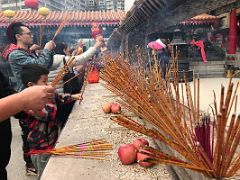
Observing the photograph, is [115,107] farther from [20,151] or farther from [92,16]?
[92,16]

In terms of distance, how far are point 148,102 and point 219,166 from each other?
0.67 m

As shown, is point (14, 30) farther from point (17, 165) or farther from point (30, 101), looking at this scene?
point (30, 101)

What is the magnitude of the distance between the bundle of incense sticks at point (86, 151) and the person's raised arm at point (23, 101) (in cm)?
121

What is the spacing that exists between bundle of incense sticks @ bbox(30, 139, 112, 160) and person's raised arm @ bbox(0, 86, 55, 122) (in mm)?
1213

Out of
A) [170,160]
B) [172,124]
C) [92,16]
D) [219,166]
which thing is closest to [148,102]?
[172,124]

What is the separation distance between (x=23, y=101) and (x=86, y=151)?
54.0 inches

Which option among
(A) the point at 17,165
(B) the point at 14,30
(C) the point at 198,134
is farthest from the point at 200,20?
(C) the point at 198,134

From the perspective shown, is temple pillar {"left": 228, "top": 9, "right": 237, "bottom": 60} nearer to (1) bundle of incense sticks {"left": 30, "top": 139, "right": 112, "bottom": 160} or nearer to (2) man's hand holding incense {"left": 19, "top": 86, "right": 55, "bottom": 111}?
(1) bundle of incense sticks {"left": 30, "top": 139, "right": 112, "bottom": 160}

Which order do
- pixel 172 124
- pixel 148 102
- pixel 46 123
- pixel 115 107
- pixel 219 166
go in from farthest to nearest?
pixel 115 107 → pixel 46 123 → pixel 148 102 → pixel 172 124 → pixel 219 166

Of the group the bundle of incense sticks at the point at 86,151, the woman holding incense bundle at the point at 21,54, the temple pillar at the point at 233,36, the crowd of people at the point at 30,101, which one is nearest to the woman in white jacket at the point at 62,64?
the crowd of people at the point at 30,101

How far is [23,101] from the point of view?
1.20m

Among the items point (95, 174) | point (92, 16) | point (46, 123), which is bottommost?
point (95, 174)

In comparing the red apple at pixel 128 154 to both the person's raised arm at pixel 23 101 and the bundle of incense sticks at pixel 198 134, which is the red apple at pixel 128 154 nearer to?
the bundle of incense sticks at pixel 198 134

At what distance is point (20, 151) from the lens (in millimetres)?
4039
